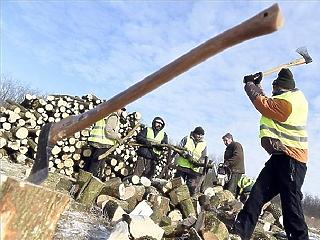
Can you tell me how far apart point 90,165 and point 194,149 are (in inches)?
73.1

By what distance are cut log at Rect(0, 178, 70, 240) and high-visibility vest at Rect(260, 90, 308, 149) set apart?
2111 millimetres

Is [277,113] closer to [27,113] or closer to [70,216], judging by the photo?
[70,216]

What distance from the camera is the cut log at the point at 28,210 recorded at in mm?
1795

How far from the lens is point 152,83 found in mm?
1818

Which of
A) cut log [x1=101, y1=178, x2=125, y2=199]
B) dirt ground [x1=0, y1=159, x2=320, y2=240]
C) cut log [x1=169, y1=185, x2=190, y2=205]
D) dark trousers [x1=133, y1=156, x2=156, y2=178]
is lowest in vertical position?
→ dirt ground [x1=0, y1=159, x2=320, y2=240]

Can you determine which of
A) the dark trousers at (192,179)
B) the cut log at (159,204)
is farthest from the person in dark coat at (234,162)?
the cut log at (159,204)

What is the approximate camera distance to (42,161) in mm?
1992

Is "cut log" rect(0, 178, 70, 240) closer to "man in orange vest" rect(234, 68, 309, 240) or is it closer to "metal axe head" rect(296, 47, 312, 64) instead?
"man in orange vest" rect(234, 68, 309, 240)

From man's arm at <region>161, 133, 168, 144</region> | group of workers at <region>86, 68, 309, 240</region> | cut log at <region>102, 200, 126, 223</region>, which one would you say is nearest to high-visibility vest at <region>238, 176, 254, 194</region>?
man's arm at <region>161, 133, 168, 144</region>

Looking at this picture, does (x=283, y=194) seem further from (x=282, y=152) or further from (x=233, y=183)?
(x=233, y=183)

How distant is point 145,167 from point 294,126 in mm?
4464

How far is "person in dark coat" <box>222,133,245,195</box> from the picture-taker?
8008mm

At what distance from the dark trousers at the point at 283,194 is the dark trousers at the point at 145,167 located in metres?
4.06

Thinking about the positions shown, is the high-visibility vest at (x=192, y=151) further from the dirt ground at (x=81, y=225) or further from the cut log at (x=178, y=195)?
the dirt ground at (x=81, y=225)
